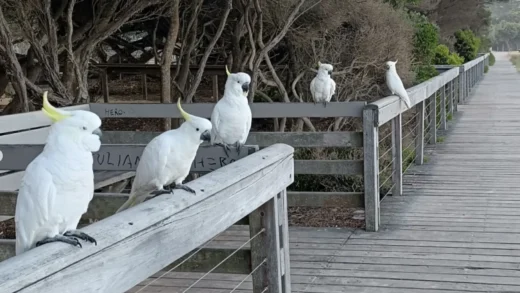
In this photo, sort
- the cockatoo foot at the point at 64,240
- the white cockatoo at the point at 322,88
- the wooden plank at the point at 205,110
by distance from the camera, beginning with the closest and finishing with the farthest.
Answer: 1. the cockatoo foot at the point at 64,240
2. the wooden plank at the point at 205,110
3. the white cockatoo at the point at 322,88

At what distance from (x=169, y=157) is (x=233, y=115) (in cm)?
118

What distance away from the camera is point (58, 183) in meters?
1.70

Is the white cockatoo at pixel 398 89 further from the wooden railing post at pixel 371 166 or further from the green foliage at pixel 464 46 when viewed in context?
the green foliage at pixel 464 46

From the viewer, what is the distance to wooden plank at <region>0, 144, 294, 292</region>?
1.28m

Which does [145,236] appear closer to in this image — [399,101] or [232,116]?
[232,116]

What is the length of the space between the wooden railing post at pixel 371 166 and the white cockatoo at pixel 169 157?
217 centimetres

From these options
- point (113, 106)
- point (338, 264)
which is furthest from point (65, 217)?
point (113, 106)

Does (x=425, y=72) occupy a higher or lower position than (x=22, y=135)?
higher

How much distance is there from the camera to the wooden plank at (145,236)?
128 centimetres

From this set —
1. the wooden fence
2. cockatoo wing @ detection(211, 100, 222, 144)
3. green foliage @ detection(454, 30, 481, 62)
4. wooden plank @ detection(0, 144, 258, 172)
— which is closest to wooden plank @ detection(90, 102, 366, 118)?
the wooden fence

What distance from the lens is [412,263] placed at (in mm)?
4012

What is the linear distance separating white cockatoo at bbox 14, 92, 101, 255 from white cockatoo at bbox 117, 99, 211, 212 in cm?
80

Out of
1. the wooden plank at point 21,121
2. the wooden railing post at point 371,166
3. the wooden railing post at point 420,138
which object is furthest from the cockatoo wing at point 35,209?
the wooden railing post at point 420,138

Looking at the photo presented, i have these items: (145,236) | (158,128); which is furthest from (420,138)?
(145,236)
